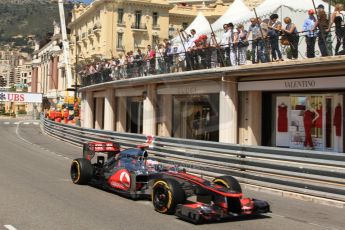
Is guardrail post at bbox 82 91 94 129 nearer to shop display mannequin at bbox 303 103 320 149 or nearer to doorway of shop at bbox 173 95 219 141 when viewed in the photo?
doorway of shop at bbox 173 95 219 141

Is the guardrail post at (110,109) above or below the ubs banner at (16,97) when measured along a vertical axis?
below

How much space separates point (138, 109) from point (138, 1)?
42639 mm

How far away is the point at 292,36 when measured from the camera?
14.6 metres

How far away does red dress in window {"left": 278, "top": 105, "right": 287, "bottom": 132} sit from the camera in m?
17.7

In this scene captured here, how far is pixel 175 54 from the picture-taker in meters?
20.7

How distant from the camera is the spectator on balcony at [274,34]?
49.6 feet

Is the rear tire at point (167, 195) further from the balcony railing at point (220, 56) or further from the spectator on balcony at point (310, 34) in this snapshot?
the spectator on balcony at point (310, 34)

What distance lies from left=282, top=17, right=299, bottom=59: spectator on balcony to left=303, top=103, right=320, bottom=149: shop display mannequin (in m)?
2.92

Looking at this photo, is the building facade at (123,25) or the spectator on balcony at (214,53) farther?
the building facade at (123,25)

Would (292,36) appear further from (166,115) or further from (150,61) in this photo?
(166,115)

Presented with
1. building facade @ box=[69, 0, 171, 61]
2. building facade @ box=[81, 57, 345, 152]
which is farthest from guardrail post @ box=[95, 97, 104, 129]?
building facade @ box=[69, 0, 171, 61]

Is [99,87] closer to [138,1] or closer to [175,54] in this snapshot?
[175,54]

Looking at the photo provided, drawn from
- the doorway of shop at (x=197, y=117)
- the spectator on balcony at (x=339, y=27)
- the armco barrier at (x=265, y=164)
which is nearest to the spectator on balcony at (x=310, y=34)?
the spectator on balcony at (x=339, y=27)

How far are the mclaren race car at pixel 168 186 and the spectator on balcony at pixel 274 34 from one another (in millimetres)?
6086
